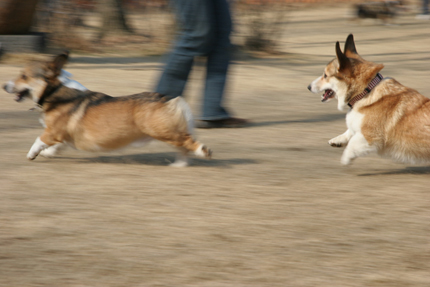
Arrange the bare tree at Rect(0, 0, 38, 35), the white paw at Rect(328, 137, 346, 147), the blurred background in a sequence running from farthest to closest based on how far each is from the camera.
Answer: the blurred background < the bare tree at Rect(0, 0, 38, 35) < the white paw at Rect(328, 137, 346, 147)

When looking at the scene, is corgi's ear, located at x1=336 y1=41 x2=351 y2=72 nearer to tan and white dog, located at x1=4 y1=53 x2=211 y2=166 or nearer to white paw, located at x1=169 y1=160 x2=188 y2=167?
tan and white dog, located at x1=4 y1=53 x2=211 y2=166

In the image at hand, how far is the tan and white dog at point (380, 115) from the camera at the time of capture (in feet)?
11.4

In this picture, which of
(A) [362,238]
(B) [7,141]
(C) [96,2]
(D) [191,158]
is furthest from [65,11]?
(A) [362,238]

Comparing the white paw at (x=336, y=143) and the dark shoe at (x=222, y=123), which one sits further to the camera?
the dark shoe at (x=222, y=123)

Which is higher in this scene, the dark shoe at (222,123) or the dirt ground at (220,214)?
the dark shoe at (222,123)

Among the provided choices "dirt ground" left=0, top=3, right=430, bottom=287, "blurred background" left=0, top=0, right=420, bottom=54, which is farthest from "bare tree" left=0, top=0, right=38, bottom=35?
"dirt ground" left=0, top=3, right=430, bottom=287

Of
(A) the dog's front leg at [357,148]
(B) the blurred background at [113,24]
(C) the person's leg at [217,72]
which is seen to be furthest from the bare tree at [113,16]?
(A) the dog's front leg at [357,148]

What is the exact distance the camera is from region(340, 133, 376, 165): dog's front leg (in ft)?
11.6

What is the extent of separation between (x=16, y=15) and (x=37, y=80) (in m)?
4.97

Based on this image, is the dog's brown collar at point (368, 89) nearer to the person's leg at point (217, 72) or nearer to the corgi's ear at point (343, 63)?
A: the corgi's ear at point (343, 63)

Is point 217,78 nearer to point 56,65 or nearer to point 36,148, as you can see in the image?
point 56,65

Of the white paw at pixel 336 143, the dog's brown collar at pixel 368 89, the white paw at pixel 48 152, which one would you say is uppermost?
the dog's brown collar at pixel 368 89

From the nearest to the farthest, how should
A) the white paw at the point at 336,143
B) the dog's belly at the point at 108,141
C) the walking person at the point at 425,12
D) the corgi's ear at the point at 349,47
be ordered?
the dog's belly at the point at 108,141 → the white paw at the point at 336,143 → the corgi's ear at the point at 349,47 → the walking person at the point at 425,12

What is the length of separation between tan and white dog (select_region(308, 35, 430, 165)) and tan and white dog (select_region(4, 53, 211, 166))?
105 cm
